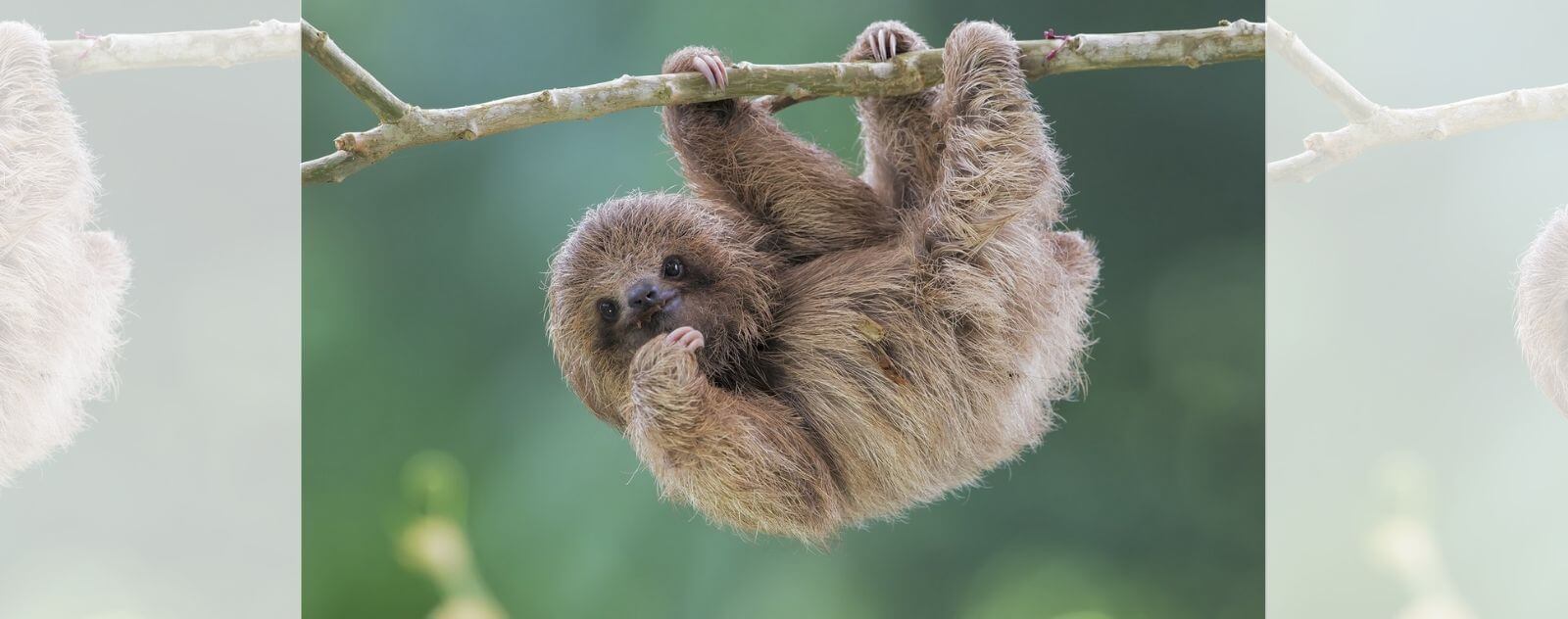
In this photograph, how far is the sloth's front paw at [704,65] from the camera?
2883 millimetres

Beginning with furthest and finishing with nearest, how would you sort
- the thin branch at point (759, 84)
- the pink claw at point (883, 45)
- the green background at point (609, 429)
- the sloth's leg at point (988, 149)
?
the green background at point (609, 429), the pink claw at point (883, 45), the sloth's leg at point (988, 149), the thin branch at point (759, 84)

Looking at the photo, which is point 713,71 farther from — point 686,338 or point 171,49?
point 171,49

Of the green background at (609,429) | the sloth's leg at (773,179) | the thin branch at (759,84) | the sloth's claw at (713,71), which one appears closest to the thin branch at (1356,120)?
the thin branch at (759,84)

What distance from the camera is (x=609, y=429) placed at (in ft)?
16.7

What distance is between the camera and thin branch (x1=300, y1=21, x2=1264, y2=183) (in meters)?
2.55

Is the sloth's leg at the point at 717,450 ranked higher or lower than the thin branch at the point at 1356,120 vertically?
lower

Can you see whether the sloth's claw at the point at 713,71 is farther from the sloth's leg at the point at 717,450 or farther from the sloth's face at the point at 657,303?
the sloth's leg at the point at 717,450

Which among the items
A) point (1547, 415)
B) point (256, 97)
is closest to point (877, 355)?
point (1547, 415)

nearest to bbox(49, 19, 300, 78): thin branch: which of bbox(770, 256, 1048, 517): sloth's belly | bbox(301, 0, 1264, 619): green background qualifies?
bbox(770, 256, 1048, 517): sloth's belly

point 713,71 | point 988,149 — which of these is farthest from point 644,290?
point 988,149

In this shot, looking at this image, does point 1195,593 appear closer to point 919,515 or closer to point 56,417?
point 919,515

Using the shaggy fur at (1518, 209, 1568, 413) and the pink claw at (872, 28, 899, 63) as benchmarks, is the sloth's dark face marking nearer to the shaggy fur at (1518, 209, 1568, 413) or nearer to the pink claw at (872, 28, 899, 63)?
the pink claw at (872, 28, 899, 63)

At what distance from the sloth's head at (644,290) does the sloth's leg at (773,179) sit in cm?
35

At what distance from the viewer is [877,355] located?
2881 mm
